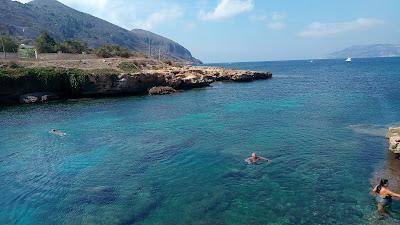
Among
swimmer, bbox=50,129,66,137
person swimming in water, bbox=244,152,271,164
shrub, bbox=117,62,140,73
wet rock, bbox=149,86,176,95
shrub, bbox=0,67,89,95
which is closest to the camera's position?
person swimming in water, bbox=244,152,271,164

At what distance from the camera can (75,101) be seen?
188 ft

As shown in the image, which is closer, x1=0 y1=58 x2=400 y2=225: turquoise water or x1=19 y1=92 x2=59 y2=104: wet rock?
x1=0 y1=58 x2=400 y2=225: turquoise water

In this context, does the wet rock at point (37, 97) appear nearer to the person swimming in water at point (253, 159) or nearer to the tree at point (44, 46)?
the tree at point (44, 46)

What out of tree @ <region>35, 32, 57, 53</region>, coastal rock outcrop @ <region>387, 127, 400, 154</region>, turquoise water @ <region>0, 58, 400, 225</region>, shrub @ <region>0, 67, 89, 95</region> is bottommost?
turquoise water @ <region>0, 58, 400, 225</region>

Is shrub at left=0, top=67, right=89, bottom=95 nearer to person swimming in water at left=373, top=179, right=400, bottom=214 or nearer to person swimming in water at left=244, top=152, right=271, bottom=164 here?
person swimming in water at left=244, top=152, right=271, bottom=164

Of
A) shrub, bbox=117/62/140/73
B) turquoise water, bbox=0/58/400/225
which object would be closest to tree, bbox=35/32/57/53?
shrub, bbox=117/62/140/73

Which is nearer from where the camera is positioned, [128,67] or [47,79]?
[47,79]

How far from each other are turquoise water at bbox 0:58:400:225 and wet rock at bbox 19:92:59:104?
937 centimetres

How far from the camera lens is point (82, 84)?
61.1m

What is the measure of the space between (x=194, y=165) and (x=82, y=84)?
41.4 meters

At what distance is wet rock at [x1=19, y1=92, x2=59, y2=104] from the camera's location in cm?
5678

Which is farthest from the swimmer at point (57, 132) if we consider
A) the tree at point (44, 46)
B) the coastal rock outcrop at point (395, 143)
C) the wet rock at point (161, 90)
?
the tree at point (44, 46)

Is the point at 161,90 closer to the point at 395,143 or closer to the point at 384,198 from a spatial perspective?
the point at 395,143

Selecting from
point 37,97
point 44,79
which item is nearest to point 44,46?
point 44,79
